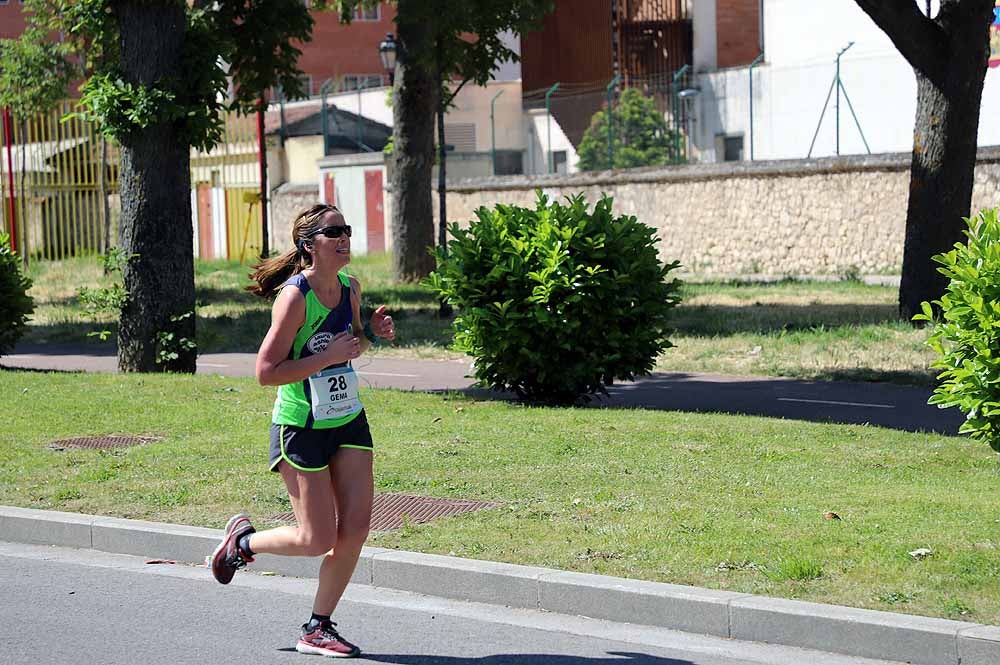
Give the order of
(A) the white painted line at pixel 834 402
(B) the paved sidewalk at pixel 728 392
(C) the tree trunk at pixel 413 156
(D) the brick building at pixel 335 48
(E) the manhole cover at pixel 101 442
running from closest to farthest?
(E) the manhole cover at pixel 101 442 → (B) the paved sidewalk at pixel 728 392 → (A) the white painted line at pixel 834 402 → (C) the tree trunk at pixel 413 156 → (D) the brick building at pixel 335 48

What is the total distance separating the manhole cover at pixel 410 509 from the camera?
333 inches

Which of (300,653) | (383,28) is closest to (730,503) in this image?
(300,653)

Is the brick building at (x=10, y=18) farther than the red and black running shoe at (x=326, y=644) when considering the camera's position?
Yes

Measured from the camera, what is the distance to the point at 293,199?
4388 cm

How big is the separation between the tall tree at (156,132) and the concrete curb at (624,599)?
24.4 ft

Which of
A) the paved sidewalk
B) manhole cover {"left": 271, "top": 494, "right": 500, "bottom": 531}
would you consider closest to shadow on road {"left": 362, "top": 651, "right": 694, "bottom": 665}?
manhole cover {"left": 271, "top": 494, "right": 500, "bottom": 531}

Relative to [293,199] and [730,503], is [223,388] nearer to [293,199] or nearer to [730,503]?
[730,503]

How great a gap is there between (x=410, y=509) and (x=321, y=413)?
2668mm

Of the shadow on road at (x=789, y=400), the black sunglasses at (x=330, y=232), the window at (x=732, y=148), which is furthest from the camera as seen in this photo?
the window at (x=732, y=148)

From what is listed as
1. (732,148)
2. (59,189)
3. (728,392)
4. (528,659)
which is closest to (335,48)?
(59,189)

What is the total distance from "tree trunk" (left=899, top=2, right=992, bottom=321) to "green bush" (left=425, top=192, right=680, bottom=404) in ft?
21.2

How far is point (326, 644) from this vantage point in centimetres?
637

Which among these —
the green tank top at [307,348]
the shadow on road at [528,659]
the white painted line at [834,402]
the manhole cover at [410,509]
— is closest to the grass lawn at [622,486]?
the manhole cover at [410,509]

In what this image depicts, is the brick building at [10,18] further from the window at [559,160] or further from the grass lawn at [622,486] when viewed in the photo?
the grass lawn at [622,486]
